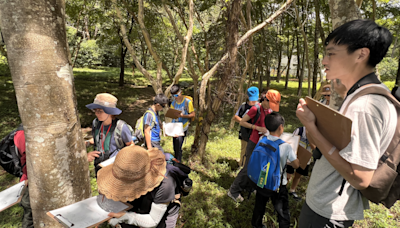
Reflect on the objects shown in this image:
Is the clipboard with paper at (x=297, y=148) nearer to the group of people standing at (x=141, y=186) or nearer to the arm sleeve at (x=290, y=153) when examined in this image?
the arm sleeve at (x=290, y=153)

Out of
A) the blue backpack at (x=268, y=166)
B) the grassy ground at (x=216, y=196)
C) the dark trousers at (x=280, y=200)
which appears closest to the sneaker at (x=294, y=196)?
the grassy ground at (x=216, y=196)

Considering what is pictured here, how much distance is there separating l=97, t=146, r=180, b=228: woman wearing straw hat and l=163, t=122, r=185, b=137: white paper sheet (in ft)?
8.10

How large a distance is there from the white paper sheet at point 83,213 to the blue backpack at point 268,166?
166 cm

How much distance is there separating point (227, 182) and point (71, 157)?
3.48m

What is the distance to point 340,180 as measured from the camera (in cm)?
136

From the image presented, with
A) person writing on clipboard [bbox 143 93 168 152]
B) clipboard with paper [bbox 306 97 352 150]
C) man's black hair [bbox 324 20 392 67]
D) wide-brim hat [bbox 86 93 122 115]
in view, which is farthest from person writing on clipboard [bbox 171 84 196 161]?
man's black hair [bbox 324 20 392 67]

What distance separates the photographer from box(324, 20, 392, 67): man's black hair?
1.18m

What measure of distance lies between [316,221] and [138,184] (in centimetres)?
144

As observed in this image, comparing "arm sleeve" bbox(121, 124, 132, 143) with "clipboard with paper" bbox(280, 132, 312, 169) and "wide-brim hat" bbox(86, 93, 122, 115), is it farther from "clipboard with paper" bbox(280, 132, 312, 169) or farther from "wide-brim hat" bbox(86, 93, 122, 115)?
"clipboard with paper" bbox(280, 132, 312, 169)

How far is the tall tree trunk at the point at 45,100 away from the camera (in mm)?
1417

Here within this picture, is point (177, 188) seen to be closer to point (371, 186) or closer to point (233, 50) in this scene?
point (371, 186)

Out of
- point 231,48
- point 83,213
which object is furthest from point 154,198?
point 231,48

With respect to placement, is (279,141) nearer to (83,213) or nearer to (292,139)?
(292,139)

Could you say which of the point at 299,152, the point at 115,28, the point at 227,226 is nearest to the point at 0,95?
the point at 115,28
